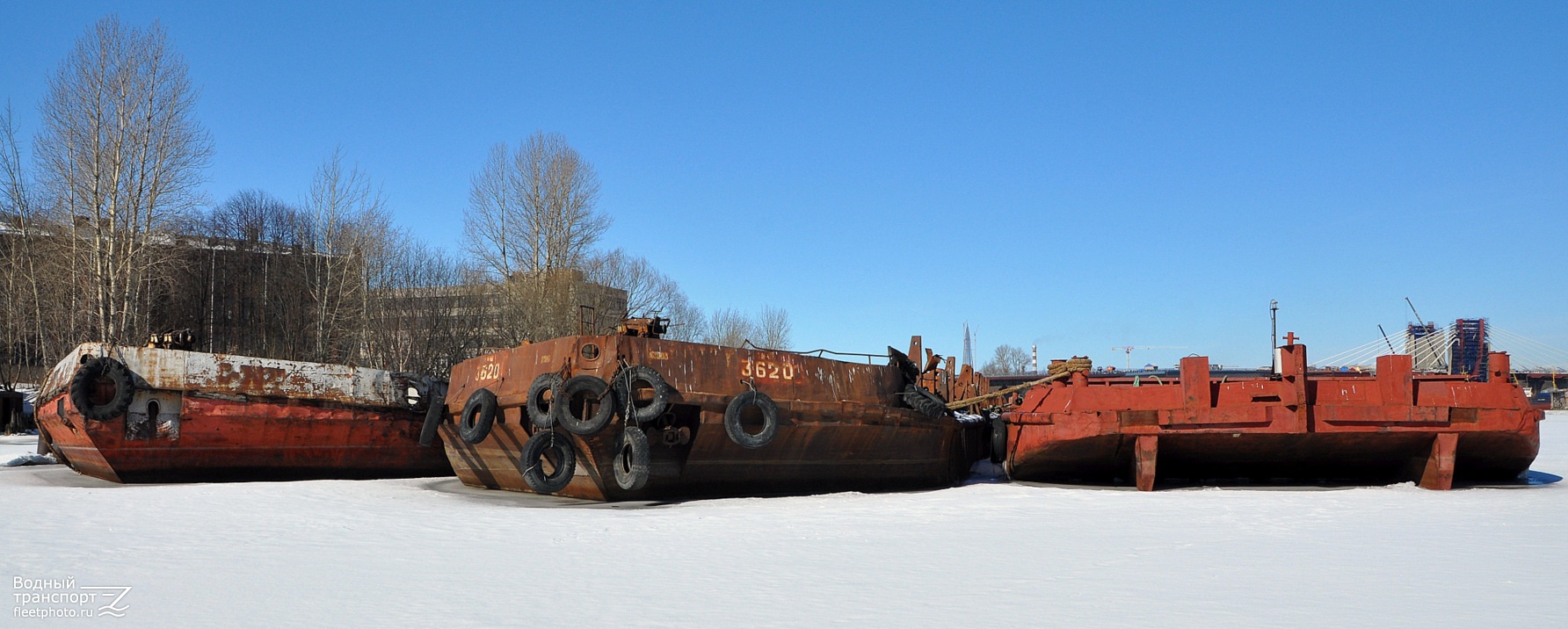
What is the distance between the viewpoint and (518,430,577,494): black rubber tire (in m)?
11.1

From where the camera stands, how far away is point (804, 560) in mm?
7375

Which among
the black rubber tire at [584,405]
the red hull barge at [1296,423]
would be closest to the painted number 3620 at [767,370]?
the black rubber tire at [584,405]

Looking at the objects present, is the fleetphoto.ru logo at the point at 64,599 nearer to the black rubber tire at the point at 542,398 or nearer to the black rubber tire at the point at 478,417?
the black rubber tire at the point at 542,398

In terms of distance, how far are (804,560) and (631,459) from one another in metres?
4.13

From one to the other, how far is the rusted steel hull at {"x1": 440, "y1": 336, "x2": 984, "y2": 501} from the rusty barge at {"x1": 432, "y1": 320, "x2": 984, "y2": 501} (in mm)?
15

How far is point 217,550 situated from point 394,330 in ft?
94.0

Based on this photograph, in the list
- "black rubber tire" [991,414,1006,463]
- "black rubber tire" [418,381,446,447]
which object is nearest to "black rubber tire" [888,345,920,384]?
"black rubber tire" [991,414,1006,463]

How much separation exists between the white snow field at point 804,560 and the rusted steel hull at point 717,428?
0.53 meters

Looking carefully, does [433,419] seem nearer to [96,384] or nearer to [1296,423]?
[96,384]

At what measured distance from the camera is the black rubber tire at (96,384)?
13.2 m

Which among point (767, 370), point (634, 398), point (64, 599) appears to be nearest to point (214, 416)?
point (634, 398)

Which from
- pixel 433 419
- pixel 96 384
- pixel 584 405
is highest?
pixel 96 384

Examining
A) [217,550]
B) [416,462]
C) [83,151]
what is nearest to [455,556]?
[217,550]

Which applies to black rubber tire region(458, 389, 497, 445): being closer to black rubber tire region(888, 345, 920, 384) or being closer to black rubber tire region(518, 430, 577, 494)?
black rubber tire region(518, 430, 577, 494)
